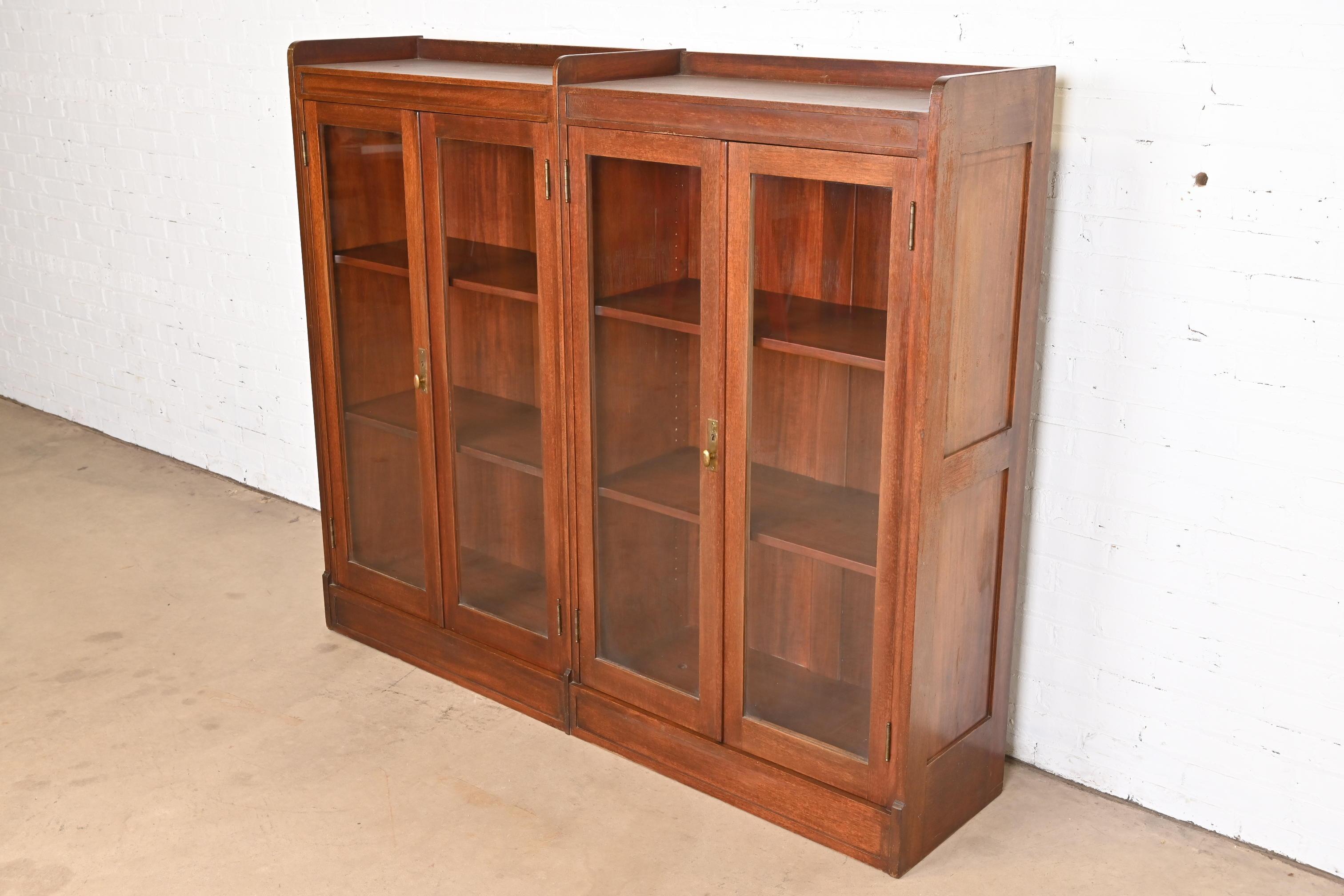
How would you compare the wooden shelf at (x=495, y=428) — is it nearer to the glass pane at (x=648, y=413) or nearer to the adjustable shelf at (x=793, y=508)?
the glass pane at (x=648, y=413)

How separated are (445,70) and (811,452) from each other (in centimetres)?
147

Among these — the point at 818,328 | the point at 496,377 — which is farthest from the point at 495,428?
the point at 818,328

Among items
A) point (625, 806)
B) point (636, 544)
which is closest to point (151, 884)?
point (625, 806)

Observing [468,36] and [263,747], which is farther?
[468,36]

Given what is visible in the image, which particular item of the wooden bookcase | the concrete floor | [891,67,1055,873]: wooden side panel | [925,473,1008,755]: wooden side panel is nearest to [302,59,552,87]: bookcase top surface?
the wooden bookcase

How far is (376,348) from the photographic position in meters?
3.64

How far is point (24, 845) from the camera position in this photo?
2.93 meters

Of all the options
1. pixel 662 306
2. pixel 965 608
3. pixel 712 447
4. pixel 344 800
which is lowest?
pixel 344 800

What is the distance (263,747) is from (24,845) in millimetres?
577

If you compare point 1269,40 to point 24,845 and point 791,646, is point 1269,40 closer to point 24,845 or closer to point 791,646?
point 791,646

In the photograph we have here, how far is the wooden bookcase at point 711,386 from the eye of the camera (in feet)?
8.52

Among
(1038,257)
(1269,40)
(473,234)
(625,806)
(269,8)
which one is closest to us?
(1269,40)

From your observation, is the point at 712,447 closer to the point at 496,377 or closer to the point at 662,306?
Result: the point at 662,306

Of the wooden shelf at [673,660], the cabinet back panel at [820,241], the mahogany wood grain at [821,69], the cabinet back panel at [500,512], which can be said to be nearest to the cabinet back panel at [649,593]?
the wooden shelf at [673,660]
